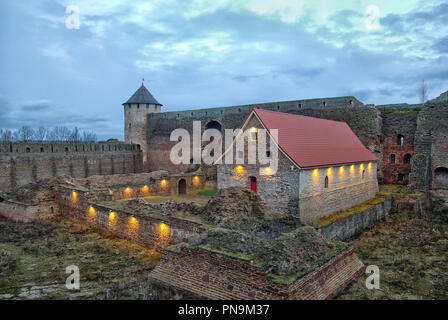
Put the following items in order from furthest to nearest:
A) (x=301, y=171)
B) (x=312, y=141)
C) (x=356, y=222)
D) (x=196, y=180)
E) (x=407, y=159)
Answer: (x=196, y=180) < (x=407, y=159) < (x=312, y=141) < (x=356, y=222) < (x=301, y=171)

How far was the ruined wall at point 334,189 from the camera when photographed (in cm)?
1480

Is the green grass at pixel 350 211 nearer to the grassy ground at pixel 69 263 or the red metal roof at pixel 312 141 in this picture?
the red metal roof at pixel 312 141

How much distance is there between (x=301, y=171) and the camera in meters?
14.4

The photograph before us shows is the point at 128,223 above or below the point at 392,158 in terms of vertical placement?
below

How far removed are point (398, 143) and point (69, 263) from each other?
78.1ft

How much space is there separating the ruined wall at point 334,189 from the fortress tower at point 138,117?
2424 centimetres

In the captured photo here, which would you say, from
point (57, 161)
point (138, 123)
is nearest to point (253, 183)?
point (57, 161)

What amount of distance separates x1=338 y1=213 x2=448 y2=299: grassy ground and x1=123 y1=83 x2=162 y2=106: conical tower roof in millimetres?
27382

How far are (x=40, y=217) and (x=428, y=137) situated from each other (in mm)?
25261

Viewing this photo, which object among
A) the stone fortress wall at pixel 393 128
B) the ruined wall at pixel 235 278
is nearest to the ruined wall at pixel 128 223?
the ruined wall at pixel 235 278

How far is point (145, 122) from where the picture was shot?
36.7 metres

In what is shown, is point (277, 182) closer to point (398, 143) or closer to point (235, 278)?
point (235, 278)

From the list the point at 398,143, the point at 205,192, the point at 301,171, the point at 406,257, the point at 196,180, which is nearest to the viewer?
the point at 406,257

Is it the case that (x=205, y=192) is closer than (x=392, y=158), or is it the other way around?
(x=392, y=158)
